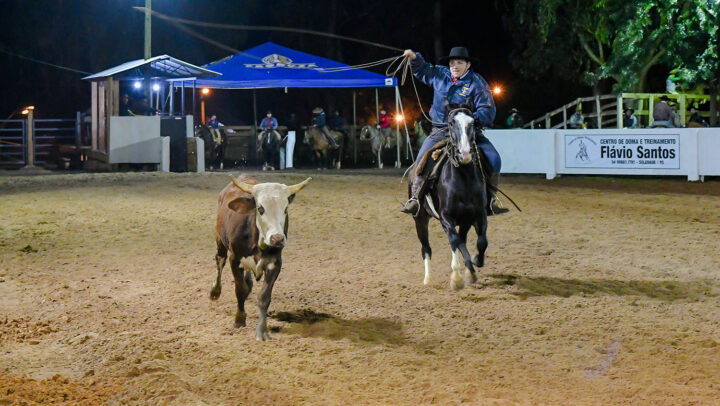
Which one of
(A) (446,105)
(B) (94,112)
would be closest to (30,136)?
(B) (94,112)

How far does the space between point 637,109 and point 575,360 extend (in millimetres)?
25764

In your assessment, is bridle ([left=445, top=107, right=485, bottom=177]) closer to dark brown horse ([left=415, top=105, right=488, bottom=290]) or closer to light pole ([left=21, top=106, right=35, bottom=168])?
dark brown horse ([left=415, top=105, right=488, bottom=290])

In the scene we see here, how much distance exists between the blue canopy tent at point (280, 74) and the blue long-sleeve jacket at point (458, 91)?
18.2 m

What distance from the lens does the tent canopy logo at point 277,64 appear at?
99.7ft

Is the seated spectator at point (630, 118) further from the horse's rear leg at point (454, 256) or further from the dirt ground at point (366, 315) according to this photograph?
the horse's rear leg at point (454, 256)

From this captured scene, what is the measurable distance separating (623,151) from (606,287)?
45.0 feet

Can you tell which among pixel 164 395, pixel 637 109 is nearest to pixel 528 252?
pixel 164 395

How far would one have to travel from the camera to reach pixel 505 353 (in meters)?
6.84

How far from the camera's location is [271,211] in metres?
7.04

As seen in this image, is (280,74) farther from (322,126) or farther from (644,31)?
(644,31)

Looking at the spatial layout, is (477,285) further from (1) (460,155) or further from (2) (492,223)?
(2) (492,223)

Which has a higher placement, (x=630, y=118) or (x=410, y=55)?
(x=630, y=118)

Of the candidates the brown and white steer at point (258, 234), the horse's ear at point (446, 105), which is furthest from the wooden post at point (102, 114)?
the brown and white steer at point (258, 234)

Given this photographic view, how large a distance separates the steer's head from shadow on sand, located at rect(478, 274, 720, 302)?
2.94 m
